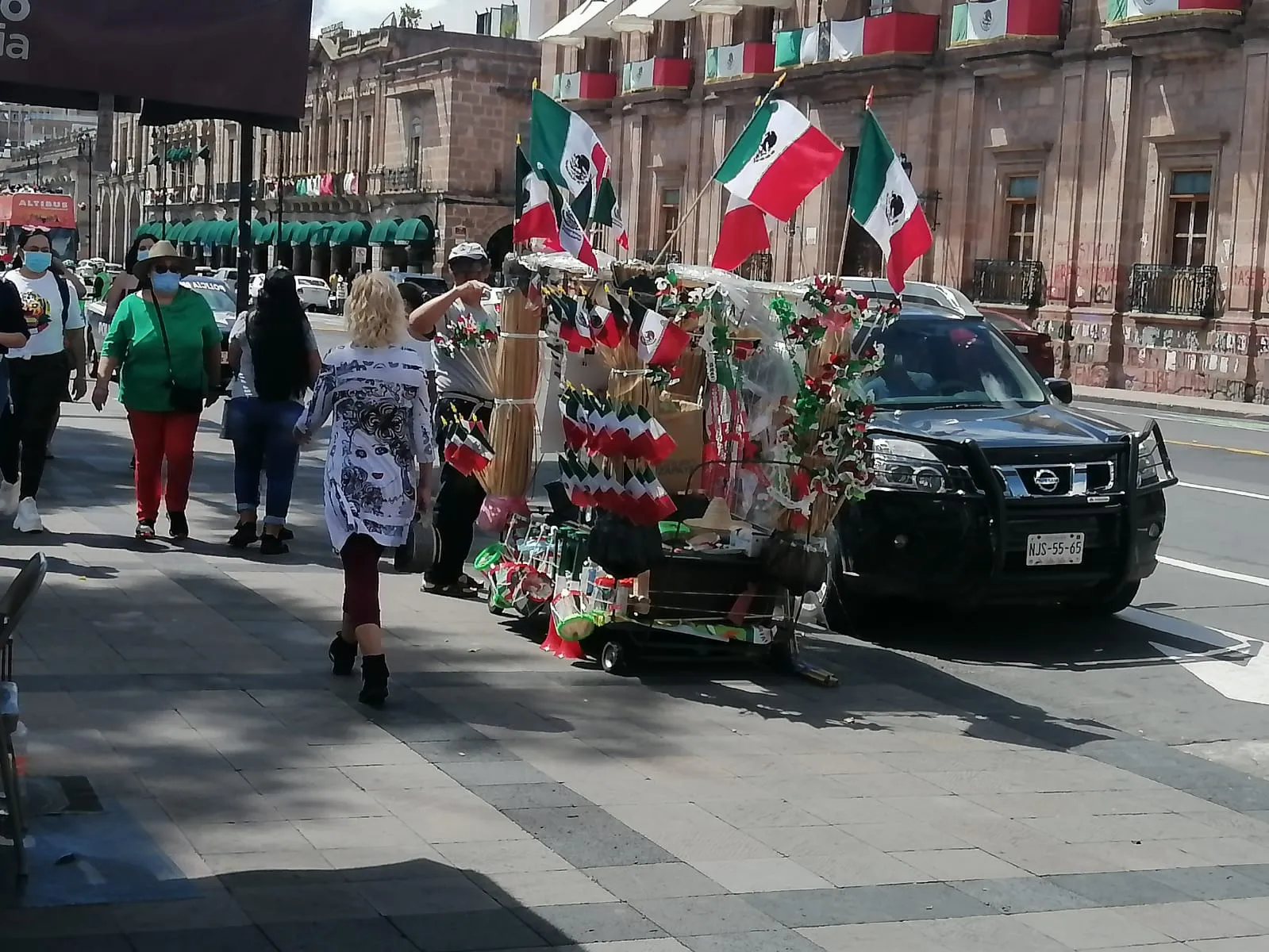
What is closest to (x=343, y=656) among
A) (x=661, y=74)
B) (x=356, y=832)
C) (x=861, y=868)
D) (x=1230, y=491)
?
(x=356, y=832)

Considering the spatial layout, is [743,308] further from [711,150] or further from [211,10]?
[711,150]

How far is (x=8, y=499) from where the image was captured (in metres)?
11.5

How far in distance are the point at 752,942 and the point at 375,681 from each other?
8.78 ft

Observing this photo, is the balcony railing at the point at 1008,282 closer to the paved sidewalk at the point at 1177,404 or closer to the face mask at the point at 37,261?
the paved sidewalk at the point at 1177,404

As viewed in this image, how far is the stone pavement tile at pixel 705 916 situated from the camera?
16.0 ft

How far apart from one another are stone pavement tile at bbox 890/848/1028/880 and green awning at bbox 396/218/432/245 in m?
58.0

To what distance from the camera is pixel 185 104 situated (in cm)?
712

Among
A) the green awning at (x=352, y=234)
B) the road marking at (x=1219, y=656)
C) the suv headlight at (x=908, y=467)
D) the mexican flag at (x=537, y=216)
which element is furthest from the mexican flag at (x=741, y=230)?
the green awning at (x=352, y=234)

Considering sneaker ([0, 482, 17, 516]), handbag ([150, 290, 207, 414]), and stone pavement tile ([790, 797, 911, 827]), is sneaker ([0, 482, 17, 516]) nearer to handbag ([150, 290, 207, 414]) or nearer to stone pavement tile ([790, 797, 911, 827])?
handbag ([150, 290, 207, 414])

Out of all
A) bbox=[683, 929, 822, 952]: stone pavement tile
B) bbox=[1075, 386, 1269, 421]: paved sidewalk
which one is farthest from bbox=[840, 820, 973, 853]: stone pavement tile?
bbox=[1075, 386, 1269, 421]: paved sidewalk

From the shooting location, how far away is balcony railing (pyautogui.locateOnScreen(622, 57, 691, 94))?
155ft

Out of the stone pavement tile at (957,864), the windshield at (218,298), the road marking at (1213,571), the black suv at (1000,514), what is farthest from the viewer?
the windshield at (218,298)

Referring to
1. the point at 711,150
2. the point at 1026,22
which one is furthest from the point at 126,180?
the point at 1026,22

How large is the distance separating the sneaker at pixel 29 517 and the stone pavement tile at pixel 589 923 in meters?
6.96
